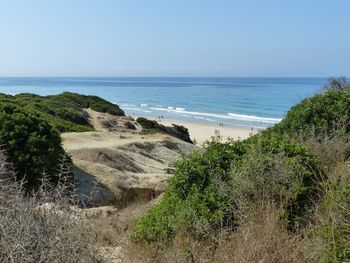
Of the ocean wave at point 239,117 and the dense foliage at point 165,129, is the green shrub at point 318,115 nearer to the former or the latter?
the dense foliage at point 165,129

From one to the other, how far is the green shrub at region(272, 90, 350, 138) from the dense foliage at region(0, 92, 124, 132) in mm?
14683

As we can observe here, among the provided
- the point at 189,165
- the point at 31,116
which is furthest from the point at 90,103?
the point at 189,165

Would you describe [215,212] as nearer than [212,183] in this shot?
Yes

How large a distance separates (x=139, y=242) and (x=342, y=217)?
235 cm

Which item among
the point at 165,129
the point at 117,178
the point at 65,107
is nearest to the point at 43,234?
the point at 117,178

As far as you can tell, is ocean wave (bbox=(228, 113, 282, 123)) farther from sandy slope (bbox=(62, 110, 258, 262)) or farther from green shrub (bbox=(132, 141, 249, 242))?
green shrub (bbox=(132, 141, 249, 242))

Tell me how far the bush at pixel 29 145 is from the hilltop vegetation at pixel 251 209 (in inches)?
203

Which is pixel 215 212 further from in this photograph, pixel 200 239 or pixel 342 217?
pixel 342 217

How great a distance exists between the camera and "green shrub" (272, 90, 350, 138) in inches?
423

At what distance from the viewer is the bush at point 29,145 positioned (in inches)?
443

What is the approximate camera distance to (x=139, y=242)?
588cm

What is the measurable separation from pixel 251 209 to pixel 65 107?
3517 cm

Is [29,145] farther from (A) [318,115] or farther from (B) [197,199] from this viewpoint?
(B) [197,199]

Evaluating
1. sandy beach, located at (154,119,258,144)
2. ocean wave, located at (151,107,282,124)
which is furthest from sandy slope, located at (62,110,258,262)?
ocean wave, located at (151,107,282,124)
